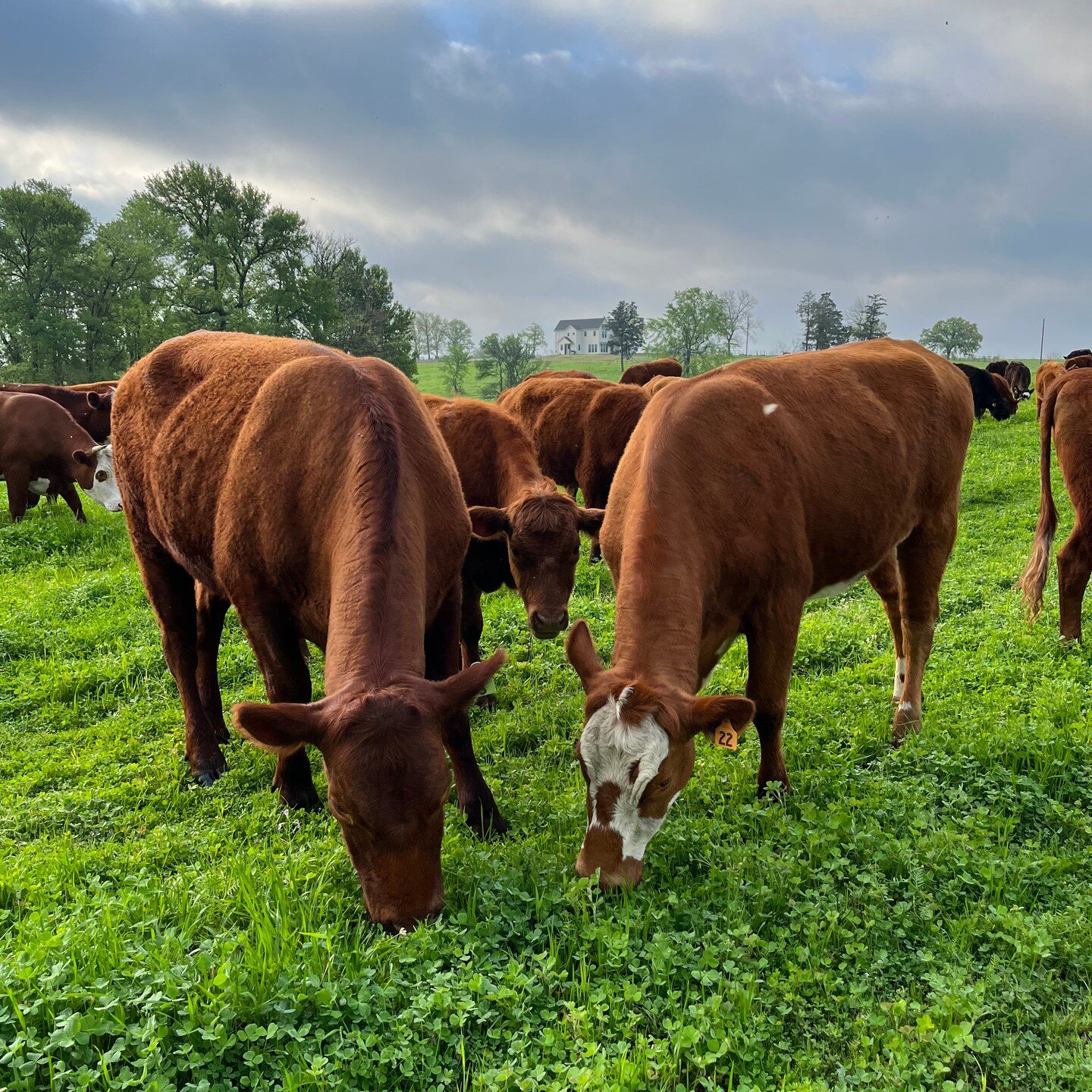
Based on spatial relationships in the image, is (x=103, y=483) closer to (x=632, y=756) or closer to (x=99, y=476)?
(x=99, y=476)

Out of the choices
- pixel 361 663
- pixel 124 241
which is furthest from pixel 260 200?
pixel 361 663

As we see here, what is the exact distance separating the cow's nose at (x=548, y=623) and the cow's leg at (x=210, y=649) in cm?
243

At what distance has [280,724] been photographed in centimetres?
316

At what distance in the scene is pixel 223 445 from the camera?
15.8ft

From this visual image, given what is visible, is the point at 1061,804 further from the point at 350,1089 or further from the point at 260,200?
the point at 260,200

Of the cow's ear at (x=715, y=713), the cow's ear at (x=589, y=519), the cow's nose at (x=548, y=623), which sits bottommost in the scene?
the cow's nose at (x=548, y=623)

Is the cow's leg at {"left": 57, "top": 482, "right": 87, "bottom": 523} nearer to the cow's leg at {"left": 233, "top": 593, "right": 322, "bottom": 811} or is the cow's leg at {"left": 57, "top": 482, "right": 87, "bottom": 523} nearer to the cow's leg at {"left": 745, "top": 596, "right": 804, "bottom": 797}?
the cow's leg at {"left": 233, "top": 593, "right": 322, "bottom": 811}

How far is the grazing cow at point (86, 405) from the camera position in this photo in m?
18.5

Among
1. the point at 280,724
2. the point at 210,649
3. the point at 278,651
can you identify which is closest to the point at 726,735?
the point at 280,724

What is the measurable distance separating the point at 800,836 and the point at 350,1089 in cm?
252

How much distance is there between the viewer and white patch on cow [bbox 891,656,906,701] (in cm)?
617

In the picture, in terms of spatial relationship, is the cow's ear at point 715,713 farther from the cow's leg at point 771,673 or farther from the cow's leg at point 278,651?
the cow's leg at point 278,651

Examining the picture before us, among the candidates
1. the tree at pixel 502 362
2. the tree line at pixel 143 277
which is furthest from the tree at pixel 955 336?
the tree line at pixel 143 277

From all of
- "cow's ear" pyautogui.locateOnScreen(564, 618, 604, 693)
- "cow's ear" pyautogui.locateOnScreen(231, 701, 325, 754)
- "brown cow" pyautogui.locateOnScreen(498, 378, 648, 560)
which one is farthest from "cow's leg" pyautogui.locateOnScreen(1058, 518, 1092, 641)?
"cow's ear" pyautogui.locateOnScreen(231, 701, 325, 754)
